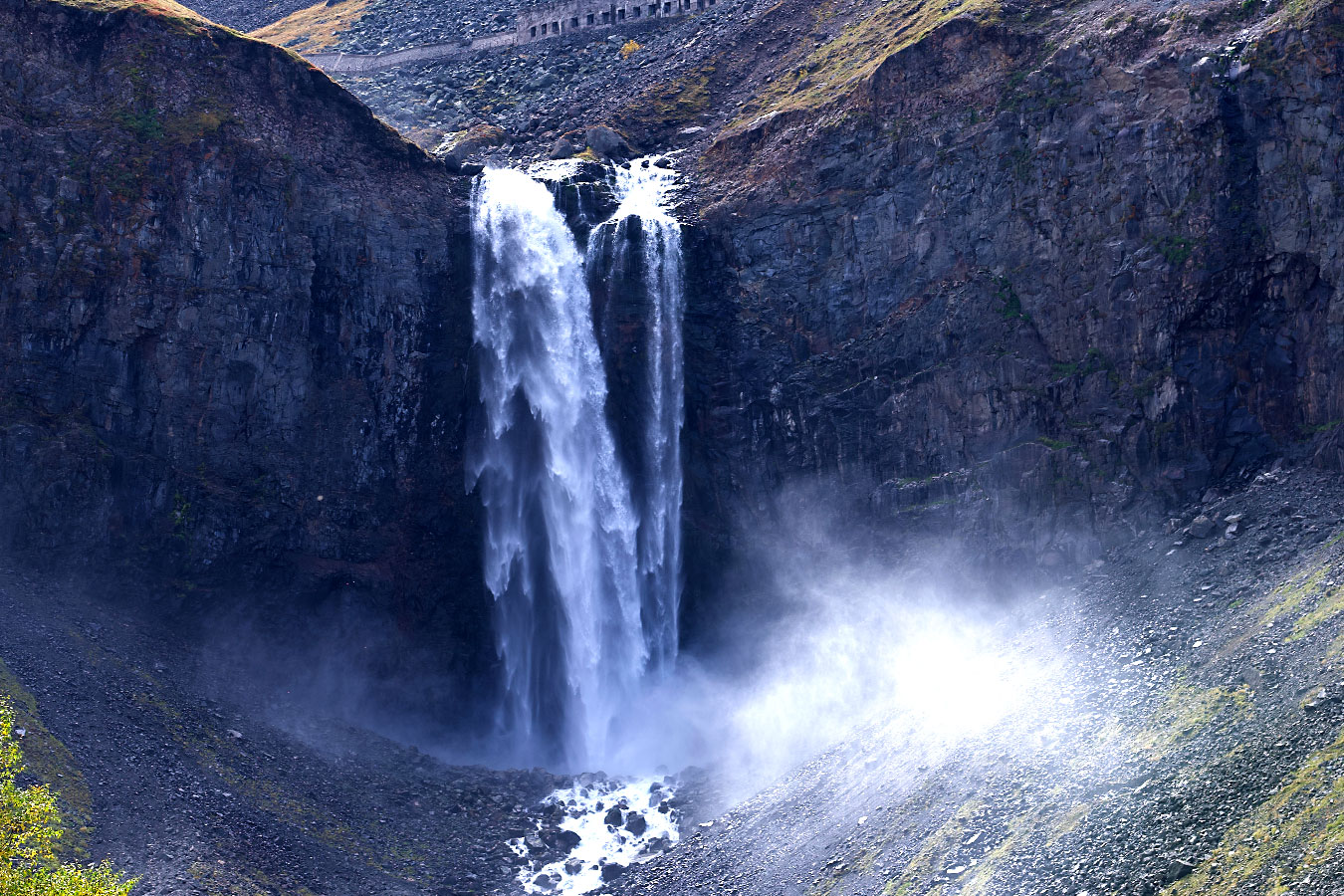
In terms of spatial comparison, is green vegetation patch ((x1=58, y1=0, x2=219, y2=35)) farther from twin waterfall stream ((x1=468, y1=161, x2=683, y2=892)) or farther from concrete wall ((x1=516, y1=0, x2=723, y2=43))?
concrete wall ((x1=516, y1=0, x2=723, y2=43))

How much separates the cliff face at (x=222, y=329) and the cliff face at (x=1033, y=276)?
13824mm

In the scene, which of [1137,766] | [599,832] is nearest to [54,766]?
[599,832]

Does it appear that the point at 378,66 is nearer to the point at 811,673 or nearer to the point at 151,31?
the point at 151,31

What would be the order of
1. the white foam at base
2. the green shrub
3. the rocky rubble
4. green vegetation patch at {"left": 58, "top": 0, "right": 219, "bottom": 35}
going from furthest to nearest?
green vegetation patch at {"left": 58, "top": 0, "right": 219, "bottom": 35} < the white foam at base < the rocky rubble < the green shrub

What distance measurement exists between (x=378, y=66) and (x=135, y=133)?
118ft

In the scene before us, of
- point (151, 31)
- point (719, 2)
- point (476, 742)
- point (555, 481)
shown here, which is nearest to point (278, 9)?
point (719, 2)

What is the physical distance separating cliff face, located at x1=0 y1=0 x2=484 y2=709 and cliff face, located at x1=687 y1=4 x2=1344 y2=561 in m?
13.8

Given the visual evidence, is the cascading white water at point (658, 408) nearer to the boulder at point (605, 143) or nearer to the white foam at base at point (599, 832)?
the boulder at point (605, 143)

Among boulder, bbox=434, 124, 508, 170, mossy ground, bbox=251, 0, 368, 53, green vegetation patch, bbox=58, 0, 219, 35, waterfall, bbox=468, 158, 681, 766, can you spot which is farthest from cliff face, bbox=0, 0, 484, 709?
mossy ground, bbox=251, 0, 368, 53

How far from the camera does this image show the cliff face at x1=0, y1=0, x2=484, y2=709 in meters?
56.3

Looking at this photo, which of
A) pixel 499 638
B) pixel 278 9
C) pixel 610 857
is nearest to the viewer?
pixel 610 857

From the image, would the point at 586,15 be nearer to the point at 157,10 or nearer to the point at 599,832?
the point at 157,10

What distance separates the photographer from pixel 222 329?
192ft

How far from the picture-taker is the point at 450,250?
213 feet
